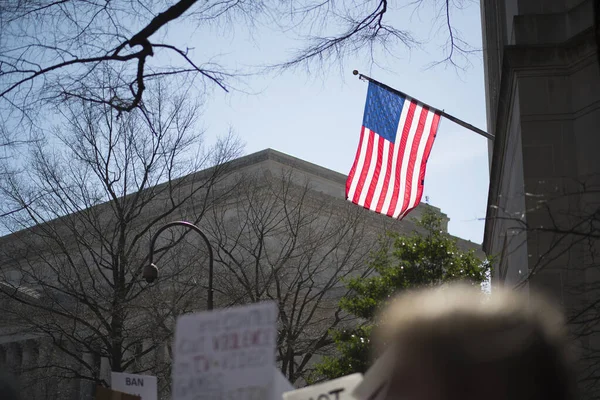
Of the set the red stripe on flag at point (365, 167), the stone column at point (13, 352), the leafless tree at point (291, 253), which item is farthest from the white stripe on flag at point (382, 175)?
the stone column at point (13, 352)

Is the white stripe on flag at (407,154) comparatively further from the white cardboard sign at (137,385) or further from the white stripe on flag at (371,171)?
the white cardboard sign at (137,385)

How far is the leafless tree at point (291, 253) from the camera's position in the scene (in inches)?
910

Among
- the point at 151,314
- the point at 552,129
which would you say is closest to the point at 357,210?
the point at 151,314

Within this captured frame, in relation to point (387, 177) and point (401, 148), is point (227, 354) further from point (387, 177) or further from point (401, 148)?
point (387, 177)

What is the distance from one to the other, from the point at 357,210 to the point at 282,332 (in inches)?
203

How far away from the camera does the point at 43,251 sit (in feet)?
80.9

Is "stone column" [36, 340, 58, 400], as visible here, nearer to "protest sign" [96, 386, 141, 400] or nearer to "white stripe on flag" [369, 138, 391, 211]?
"white stripe on flag" [369, 138, 391, 211]

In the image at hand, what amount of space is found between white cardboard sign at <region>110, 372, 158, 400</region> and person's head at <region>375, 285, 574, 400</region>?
4.79 meters

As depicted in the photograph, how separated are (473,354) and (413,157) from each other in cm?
1283

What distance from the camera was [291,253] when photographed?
25.1 metres

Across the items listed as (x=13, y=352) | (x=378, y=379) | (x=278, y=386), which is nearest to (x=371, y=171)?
(x=278, y=386)

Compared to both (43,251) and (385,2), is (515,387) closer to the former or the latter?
(385,2)

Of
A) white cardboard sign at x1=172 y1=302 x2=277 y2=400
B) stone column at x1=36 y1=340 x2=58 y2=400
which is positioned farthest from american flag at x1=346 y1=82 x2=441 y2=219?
stone column at x1=36 y1=340 x2=58 y2=400

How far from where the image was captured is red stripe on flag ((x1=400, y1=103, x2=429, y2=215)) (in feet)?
49.3
